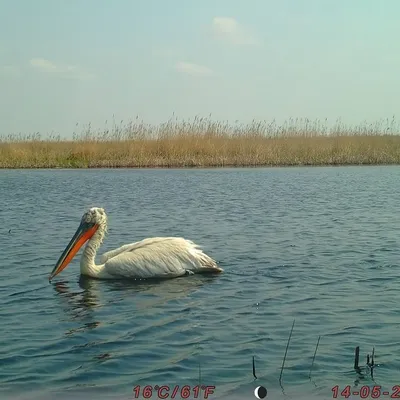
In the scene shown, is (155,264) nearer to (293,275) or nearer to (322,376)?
(293,275)

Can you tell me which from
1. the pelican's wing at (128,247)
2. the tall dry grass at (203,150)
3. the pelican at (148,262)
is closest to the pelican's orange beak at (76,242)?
the pelican at (148,262)

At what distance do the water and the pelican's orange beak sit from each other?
0.15 m

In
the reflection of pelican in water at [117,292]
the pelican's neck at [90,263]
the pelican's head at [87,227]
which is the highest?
the pelican's head at [87,227]

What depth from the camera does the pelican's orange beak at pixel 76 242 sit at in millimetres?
6754

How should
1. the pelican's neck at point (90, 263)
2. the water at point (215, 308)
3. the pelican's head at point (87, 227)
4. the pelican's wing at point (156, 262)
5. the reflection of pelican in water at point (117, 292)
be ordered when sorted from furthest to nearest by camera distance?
the pelican's head at point (87, 227) < the pelican's neck at point (90, 263) < the pelican's wing at point (156, 262) < the reflection of pelican in water at point (117, 292) < the water at point (215, 308)

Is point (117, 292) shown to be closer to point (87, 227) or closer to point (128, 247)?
point (128, 247)

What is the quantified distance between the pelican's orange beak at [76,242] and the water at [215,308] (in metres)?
0.15

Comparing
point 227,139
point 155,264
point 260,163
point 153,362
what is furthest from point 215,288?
point 227,139

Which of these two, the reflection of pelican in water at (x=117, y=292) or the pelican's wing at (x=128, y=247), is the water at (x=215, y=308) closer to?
the reflection of pelican in water at (x=117, y=292)

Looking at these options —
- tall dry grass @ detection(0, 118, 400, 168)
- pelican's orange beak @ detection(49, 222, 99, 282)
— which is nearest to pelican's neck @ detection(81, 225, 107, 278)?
pelican's orange beak @ detection(49, 222, 99, 282)

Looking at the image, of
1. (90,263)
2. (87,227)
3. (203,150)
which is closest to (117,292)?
(90,263)

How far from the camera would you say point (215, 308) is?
5.43m

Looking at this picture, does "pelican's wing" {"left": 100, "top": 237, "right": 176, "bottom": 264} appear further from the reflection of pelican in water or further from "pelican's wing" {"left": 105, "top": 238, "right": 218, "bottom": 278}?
the reflection of pelican in water

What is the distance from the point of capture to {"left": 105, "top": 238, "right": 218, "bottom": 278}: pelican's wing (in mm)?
6594
